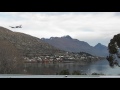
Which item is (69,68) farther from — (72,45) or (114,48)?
(114,48)

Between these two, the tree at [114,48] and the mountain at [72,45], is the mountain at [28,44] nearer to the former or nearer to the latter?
the mountain at [72,45]

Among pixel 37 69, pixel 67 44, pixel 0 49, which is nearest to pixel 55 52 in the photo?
pixel 67 44

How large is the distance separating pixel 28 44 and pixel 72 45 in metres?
0.98

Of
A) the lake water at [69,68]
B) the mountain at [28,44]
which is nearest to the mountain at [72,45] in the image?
the mountain at [28,44]

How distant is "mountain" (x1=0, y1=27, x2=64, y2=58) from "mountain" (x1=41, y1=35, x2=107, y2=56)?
6.1 inches

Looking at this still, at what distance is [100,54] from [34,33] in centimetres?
135

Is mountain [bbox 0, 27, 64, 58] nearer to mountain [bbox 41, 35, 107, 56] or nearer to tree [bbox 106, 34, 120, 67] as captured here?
mountain [bbox 41, 35, 107, 56]

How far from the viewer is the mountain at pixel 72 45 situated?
431cm

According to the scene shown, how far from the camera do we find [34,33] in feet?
15.2

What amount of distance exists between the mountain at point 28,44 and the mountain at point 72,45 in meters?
0.15

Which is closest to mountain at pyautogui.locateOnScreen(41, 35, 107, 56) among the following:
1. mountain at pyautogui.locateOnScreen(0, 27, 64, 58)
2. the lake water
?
mountain at pyautogui.locateOnScreen(0, 27, 64, 58)

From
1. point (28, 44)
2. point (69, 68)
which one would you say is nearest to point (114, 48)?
point (69, 68)

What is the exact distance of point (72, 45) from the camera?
4.49 m
